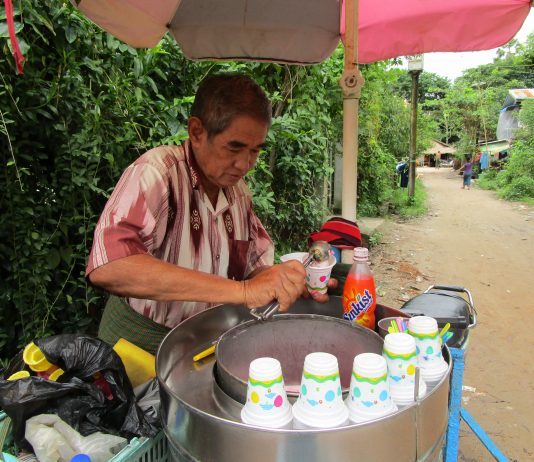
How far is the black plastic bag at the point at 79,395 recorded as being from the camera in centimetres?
93

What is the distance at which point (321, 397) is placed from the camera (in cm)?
74

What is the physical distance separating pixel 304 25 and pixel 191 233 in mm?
1437

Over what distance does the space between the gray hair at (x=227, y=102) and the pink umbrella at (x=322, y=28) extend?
0.56 meters

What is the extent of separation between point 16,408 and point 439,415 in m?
0.90

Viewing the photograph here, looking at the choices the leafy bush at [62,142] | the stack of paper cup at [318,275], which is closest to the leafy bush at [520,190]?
the leafy bush at [62,142]

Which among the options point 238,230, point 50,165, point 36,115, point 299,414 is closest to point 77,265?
point 50,165

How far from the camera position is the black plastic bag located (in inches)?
36.5

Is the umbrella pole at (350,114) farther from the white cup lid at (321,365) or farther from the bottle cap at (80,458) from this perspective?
the bottle cap at (80,458)

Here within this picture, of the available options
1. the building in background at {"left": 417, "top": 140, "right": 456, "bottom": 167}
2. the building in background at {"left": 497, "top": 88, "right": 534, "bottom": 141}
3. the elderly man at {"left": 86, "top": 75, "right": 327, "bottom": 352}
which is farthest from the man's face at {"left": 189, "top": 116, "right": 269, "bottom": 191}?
the building in background at {"left": 417, "top": 140, "right": 456, "bottom": 167}

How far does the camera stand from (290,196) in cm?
499

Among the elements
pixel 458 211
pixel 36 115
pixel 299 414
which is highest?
pixel 36 115

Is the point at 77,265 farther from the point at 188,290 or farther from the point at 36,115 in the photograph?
the point at 188,290

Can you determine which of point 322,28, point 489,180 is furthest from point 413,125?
point 322,28

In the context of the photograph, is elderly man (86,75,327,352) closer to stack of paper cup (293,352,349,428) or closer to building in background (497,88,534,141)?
stack of paper cup (293,352,349,428)
